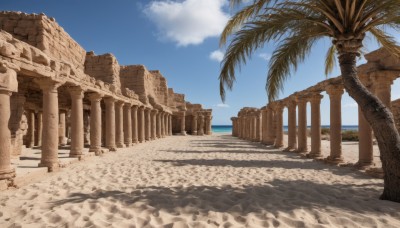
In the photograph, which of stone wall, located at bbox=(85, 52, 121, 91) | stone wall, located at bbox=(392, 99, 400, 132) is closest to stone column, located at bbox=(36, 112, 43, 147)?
stone wall, located at bbox=(85, 52, 121, 91)

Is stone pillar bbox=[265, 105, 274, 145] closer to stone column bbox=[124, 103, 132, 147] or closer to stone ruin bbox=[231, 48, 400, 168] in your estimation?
stone ruin bbox=[231, 48, 400, 168]

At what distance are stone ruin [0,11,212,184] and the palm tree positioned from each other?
5.48 meters

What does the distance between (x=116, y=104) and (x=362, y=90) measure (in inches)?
598

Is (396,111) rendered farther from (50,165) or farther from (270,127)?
(50,165)

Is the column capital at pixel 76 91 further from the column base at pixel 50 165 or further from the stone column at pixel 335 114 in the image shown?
the stone column at pixel 335 114

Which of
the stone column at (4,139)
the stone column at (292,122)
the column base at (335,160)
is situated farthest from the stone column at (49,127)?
the stone column at (292,122)

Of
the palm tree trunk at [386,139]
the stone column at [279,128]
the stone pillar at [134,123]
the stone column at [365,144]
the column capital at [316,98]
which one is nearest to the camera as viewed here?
the palm tree trunk at [386,139]

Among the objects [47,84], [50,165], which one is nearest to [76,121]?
[47,84]

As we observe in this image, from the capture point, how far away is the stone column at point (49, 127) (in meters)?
8.95

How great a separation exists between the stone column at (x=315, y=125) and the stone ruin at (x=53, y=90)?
1073 cm

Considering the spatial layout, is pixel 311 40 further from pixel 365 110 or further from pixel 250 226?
pixel 250 226

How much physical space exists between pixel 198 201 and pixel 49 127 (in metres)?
→ 6.39

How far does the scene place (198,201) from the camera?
5.36 m

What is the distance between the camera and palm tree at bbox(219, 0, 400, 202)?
539 centimetres
